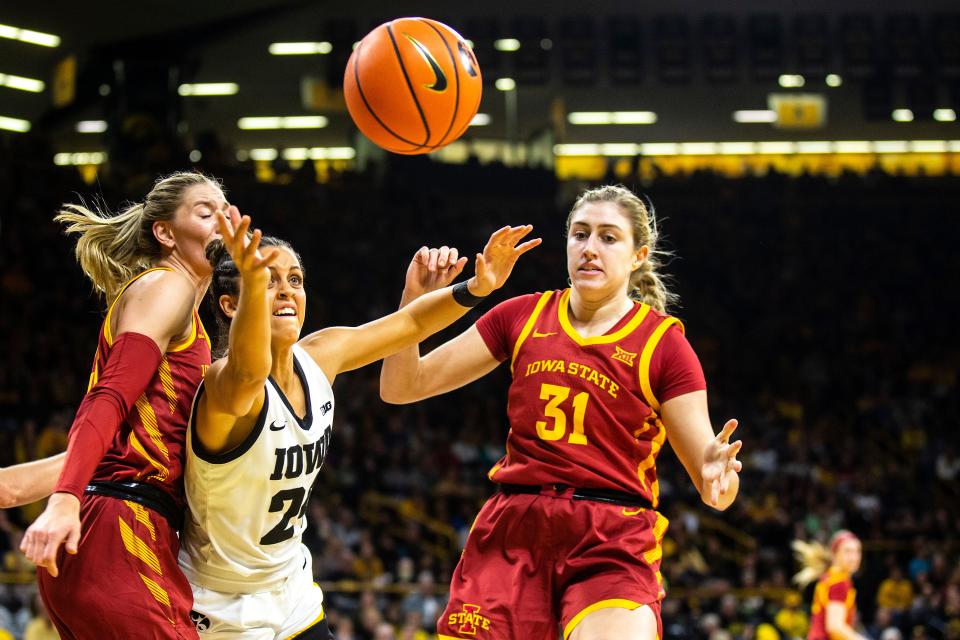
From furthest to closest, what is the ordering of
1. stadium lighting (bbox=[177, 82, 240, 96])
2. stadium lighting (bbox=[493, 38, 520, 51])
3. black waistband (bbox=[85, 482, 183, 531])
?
stadium lighting (bbox=[177, 82, 240, 96])
stadium lighting (bbox=[493, 38, 520, 51])
black waistband (bbox=[85, 482, 183, 531])

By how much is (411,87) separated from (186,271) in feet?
4.16

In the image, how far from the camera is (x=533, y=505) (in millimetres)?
3658

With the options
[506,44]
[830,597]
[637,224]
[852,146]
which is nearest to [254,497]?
[637,224]

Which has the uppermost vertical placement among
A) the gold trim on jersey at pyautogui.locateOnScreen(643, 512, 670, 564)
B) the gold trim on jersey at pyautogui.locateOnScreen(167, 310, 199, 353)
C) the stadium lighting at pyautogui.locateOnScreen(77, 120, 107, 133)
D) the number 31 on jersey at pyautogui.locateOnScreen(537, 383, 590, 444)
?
the stadium lighting at pyautogui.locateOnScreen(77, 120, 107, 133)

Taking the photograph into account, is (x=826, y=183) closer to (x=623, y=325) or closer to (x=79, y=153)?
(x=79, y=153)

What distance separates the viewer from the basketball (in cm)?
446

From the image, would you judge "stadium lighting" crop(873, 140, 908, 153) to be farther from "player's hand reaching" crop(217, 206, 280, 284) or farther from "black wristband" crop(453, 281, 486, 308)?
"player's hand reaching" crop(217, 206, 280, 284)

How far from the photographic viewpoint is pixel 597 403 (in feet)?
12.1

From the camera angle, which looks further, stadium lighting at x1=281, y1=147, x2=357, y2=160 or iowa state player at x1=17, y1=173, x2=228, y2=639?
stadium lighting at x1=281, y1=147, x2=357, y2=160

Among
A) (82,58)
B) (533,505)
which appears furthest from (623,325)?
(82,58)

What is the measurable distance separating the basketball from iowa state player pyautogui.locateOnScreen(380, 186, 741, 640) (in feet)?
2.57

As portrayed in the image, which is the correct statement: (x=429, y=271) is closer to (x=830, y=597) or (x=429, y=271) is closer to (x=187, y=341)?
(x=187, y=341)

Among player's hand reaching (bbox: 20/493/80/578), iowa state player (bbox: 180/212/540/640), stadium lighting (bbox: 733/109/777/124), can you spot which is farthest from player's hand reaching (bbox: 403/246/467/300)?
stadium lighting (bbox: 733/109/777/124)

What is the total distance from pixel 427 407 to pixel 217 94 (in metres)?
7.93
